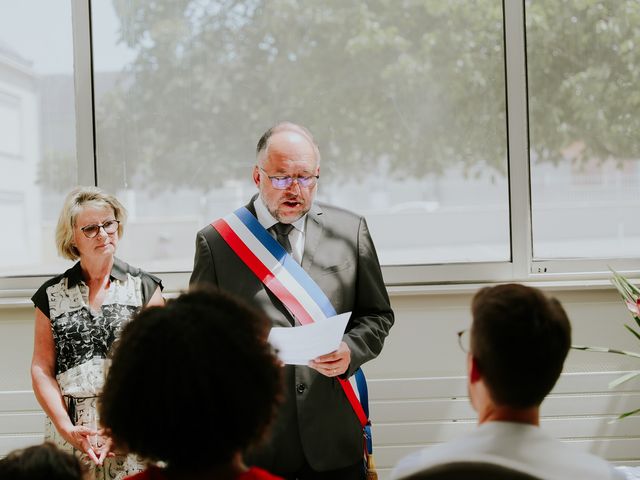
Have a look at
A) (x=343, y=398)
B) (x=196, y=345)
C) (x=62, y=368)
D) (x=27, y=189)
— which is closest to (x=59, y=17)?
(x=27, y=189)

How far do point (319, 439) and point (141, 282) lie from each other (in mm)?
828

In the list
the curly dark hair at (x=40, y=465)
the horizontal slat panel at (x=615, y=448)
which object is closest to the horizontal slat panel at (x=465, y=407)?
the horizontal slat panel at (x=615, y=448)

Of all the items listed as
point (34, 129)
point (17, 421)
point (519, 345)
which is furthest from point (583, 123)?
point (17, 421)

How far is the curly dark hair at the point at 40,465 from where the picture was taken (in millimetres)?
1166

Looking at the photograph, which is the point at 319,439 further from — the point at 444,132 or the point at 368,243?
the point at 444,132

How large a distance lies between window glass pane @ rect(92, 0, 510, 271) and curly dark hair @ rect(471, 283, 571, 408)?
2.23 meters

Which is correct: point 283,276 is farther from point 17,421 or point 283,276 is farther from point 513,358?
point 17,421

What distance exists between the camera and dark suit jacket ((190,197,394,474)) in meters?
2.33

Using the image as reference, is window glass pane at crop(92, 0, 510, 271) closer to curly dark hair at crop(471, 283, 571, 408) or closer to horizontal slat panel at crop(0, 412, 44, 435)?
horizontal slat panel at crop(0, 412, 44, 435)

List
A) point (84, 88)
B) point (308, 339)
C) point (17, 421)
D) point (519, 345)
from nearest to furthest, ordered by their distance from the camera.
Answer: point (519, 345) → point (308, 339) → point (17, 421) → point (84, 88)

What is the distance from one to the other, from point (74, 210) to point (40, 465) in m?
1.65

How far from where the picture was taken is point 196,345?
1178 mm

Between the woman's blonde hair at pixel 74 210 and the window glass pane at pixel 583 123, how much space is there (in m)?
1.78

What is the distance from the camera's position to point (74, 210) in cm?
273
